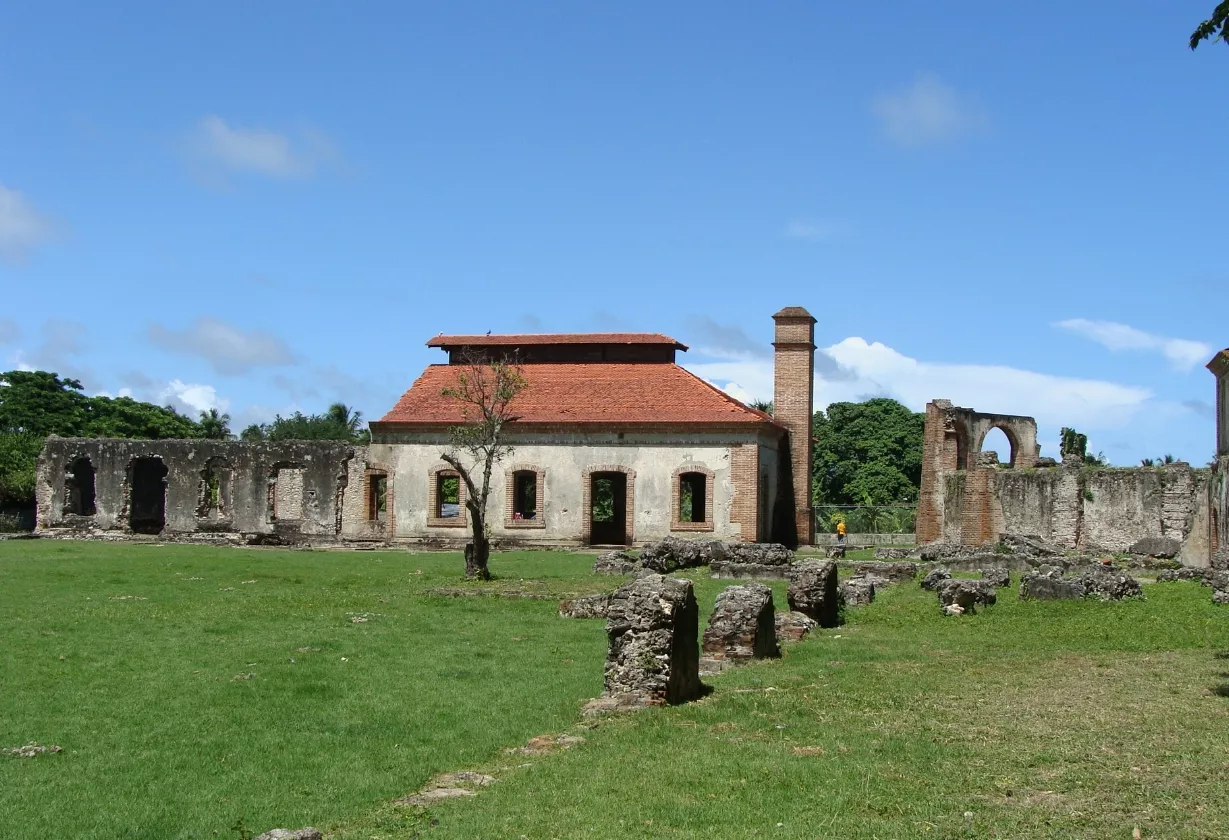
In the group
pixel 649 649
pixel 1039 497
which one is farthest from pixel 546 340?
pixel 649 649

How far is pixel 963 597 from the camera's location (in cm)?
1781

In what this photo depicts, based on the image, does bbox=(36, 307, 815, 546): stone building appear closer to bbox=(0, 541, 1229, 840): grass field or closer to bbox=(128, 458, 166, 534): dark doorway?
bbox=(128, 458, 166, 534): dark doorway

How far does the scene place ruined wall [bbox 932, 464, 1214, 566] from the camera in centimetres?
3303

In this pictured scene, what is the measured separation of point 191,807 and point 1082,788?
549cm

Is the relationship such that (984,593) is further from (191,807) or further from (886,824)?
(191,807)

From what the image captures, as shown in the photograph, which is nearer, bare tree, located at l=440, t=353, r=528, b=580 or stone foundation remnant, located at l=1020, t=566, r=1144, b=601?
stone foundation remnant, located at l=1020, t=566, r=1144, b=601

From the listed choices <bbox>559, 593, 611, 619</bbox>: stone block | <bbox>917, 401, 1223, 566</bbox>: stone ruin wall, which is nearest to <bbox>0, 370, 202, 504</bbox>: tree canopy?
<bbox>917, 401, 1223, 566</bbox>: stone ruin wall

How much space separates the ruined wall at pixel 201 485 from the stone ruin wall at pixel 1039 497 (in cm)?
1814

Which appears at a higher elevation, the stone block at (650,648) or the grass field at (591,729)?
the stone block at (650,648)

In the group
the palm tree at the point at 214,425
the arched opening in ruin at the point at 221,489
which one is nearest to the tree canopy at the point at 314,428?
the palm tree at the point at 214,425

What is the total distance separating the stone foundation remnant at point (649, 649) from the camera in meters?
10.5

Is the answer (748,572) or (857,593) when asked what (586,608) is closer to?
(857,593)

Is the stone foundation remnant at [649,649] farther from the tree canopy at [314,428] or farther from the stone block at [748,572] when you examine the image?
the tree canopy at [314,428]

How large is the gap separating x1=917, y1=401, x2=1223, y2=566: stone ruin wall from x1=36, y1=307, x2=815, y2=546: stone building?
4754 mm
